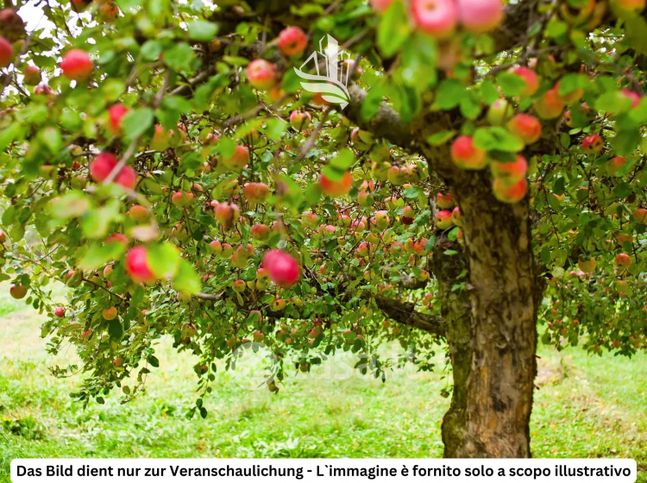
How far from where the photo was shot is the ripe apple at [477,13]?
3.02ft

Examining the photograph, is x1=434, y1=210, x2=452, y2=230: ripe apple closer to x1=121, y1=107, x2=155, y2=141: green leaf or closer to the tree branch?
x1=121, y1=107, x2=155, y2=141: green leaf

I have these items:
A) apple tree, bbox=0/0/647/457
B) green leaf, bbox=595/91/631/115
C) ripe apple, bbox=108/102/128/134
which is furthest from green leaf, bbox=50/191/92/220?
green leaf, bbox=595/91/631/115

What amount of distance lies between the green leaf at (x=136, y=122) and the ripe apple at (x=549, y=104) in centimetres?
83

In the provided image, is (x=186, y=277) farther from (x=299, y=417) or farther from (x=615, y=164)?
(x=299, y=417)

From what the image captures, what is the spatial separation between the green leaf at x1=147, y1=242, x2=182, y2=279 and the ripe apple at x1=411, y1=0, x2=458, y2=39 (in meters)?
0.49

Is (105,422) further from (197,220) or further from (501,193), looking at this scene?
(501,193)

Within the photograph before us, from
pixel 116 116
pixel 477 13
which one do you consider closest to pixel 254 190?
pixel 116 116

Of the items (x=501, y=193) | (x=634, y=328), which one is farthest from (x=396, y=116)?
(x=634, y=328)

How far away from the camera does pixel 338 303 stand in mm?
3953

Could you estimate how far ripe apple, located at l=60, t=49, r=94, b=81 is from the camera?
4.54 feet

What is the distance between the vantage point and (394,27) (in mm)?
854

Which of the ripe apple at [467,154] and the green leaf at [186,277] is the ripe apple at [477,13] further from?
the green leaf at [186,277]

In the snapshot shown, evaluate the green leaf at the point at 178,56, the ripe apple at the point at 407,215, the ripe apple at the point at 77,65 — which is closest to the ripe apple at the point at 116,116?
the green leaf at the point at 178,56

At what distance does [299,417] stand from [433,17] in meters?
8.36
